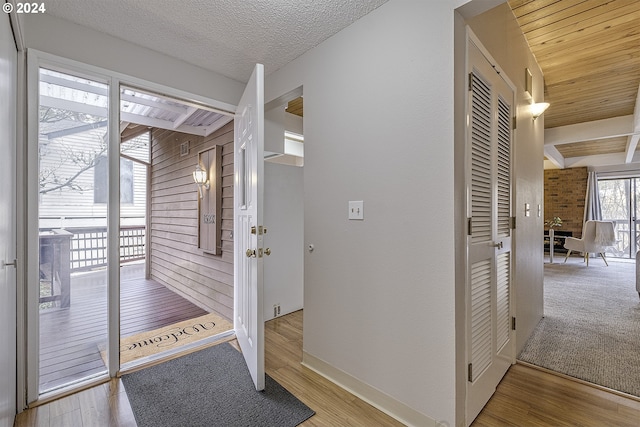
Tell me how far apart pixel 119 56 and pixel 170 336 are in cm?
257

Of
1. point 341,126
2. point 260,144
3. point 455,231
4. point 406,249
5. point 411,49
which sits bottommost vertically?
point 406,249

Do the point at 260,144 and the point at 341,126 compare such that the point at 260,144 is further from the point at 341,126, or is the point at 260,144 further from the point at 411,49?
the point at 411,49

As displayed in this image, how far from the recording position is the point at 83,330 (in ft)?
7.02

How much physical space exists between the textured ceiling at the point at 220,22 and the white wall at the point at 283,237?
127 centimetres

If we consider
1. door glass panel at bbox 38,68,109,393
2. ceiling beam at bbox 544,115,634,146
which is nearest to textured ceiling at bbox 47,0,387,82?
door glass panel at bbox 38,68,109,393

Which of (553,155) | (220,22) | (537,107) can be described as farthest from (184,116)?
(553,155)

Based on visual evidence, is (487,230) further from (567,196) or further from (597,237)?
(567,196)

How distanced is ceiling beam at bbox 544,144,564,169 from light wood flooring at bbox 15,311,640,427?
5.14 metres

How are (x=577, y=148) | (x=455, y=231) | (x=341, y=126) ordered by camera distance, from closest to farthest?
(x=455, y=231) < (x=341, y=126) < (x=577, y=148)

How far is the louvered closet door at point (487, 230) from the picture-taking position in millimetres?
1647

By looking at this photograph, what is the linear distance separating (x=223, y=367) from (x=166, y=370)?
430mm

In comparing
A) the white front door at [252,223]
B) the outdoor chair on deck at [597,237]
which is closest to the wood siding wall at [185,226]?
the white front door at [252,223]

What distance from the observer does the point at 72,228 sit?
2.09 meters

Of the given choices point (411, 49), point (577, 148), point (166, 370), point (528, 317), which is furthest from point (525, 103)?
point (577, 148)
